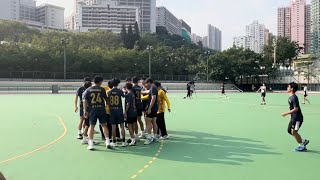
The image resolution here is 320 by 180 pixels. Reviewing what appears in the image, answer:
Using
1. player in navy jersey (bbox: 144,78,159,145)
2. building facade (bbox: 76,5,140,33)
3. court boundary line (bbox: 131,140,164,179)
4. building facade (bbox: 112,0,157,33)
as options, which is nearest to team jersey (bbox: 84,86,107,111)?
player in navy jersey (bbox: 144,78,159,145)

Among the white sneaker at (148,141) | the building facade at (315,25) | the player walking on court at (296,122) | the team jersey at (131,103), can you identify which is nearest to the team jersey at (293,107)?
the player walking on court at (296,122)

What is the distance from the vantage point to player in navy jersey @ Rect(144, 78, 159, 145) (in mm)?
9978

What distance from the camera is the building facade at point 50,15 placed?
16300 centimetres

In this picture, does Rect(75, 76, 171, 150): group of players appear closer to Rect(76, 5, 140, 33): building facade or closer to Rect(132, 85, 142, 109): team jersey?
Rect(132, 85, 142, 109): team jersey

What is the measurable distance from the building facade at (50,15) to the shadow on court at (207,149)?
160575 millimetres

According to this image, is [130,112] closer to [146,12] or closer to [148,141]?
[148,141]

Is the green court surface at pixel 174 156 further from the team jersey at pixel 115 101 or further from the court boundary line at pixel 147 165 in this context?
the team jersey at pixel 115 101

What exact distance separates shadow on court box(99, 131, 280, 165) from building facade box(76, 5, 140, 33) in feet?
445

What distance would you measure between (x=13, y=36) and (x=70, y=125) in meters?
72.7

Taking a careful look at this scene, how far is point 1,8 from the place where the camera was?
148 meters

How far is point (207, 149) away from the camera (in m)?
9.03

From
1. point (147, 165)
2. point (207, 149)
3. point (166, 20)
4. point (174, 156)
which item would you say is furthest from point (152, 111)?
point (166, 20)

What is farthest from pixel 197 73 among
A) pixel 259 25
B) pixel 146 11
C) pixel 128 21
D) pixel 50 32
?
pixel 259 25

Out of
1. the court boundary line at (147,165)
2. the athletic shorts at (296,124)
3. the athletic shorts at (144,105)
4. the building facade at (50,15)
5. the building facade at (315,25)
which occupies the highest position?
the building facade at (50,15)
